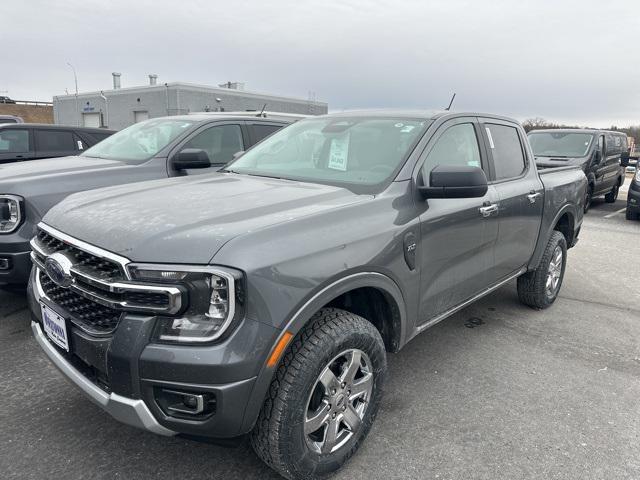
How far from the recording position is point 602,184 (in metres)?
12.3

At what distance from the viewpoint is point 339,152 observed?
3385 millimetres

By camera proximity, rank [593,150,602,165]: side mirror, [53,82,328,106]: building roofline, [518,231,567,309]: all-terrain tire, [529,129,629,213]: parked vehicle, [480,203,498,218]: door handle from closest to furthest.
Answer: [480,203,498,218]: door handle < [518,231,567,309]: all-terrain tire < [529,129,629,213]: parked vehicle < [593,150,602,165]: side mirror < [53,82,328,106]: building roofline

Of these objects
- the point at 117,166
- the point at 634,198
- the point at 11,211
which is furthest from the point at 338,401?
the point at 634,198

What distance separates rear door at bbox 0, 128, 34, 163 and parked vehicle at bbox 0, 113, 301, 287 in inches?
111

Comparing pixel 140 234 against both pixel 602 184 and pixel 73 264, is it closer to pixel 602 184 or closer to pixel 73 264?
pixel 73 264

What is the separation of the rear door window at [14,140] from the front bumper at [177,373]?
284 inches

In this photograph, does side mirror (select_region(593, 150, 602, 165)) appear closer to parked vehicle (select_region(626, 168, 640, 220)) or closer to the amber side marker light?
parked vehicle (select_region(626, 168, 640, 220))

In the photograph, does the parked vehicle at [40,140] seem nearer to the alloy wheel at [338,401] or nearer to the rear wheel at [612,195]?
the alloy wheel at [338,401]

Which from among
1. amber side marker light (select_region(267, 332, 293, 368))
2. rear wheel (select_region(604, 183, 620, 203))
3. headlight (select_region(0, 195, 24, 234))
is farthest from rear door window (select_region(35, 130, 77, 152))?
rear wheel (select_region(604, 183, 620, 203))

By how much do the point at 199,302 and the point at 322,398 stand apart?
2.57 feet

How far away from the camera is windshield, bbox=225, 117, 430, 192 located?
121 inches

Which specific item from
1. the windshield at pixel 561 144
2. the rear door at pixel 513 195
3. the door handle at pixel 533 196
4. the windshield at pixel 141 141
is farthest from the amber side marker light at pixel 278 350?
the windshield at pixel 561 144

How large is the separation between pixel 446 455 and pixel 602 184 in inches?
462

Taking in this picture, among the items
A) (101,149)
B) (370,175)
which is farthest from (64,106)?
(370,175)
